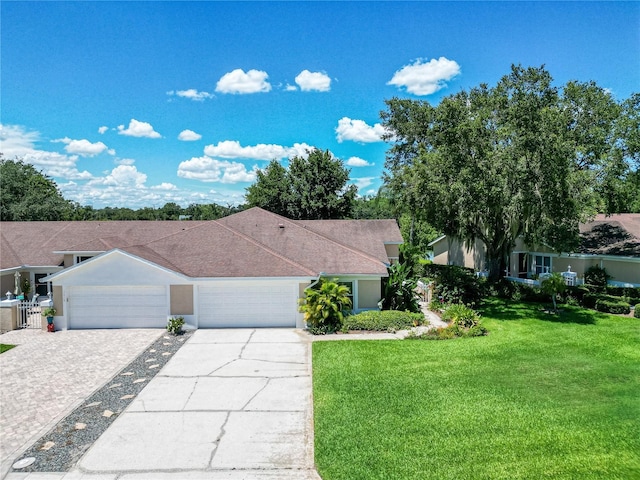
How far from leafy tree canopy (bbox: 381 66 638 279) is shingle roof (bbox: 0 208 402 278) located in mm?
4373

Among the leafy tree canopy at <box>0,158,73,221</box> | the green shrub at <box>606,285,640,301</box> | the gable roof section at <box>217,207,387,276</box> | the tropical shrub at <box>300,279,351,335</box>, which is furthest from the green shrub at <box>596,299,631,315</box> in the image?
the leafy tree canopy at <box>0,158,73,221</box>

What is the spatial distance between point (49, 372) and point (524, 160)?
19840mm

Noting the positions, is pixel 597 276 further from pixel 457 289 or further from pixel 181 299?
pixel 181 299

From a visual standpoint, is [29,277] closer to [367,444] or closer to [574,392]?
[367,444]

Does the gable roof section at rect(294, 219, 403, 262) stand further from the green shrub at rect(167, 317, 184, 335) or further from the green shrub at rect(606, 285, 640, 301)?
the green shrub at rect(606, 285, 640, 301)

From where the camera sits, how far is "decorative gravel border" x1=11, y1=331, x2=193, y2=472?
7.79 metres

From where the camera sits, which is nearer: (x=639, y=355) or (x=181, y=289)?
(x=639, y=355)

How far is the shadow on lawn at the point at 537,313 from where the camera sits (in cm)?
1975

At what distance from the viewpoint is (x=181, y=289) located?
17.5 m

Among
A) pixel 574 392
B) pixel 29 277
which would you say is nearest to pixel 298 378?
pixel 574 392

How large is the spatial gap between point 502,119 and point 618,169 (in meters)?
6.79

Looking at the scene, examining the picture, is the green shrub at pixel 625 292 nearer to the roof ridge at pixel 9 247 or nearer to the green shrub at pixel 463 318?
the green shrub at pixel 463 318

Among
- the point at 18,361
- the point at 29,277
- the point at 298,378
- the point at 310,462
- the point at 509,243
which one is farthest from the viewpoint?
the point at 509,243

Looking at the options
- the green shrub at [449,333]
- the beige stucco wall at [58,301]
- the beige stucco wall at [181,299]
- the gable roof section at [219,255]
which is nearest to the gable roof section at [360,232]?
the gable roof section at [219,255]
